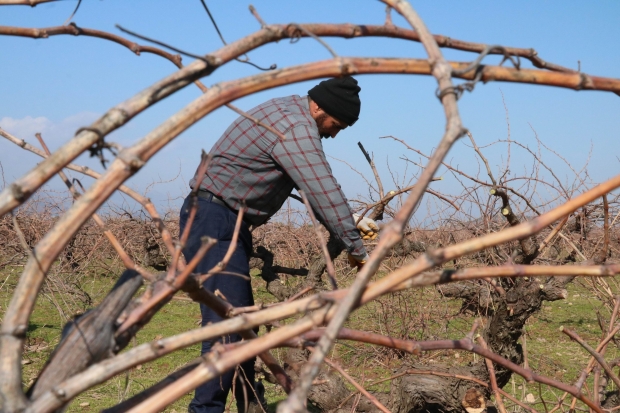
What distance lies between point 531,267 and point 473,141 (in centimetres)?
277

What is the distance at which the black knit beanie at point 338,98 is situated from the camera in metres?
3.72

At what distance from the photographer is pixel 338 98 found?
372 cm

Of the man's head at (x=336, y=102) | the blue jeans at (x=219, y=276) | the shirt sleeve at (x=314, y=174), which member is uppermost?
the man's head at (x=336, y=102)

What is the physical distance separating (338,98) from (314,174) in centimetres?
56

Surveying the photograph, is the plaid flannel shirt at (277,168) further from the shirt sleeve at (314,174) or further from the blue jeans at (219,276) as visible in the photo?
the blue jeans at (219,276)

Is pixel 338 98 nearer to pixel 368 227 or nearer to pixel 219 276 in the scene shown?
pixel 368 227

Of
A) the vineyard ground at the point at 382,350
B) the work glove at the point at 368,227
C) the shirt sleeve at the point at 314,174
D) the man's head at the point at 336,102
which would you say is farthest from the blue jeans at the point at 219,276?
the vineyard ground at the point at 382,350

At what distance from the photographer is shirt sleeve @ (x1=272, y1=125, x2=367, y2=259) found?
3457 millimetres

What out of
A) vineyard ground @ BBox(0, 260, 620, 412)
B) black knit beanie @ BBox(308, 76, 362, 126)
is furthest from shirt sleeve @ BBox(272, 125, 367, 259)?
vineyard ground @ BBox(0, 260, 620, 412)

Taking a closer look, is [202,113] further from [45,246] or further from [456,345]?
[456,345]

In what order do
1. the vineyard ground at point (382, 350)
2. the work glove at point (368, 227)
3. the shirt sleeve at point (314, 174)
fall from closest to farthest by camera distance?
1. the shirt sleeve at point (314, 174)
2. the work glove at point (368, 227)
3. the vineyard ground at point (382, 350)

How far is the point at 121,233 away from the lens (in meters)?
10.7

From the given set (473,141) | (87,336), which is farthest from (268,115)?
(87,336)

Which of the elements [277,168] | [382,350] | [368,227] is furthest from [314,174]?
[382,350]
